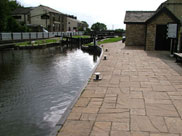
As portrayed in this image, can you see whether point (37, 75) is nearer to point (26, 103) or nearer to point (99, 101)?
point (26, 103)

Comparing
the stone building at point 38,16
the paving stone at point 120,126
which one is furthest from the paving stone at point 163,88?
the stone building at point 38,16

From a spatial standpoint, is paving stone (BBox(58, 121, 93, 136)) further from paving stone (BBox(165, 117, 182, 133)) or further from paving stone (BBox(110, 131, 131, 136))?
paving stone (BBox(165, 117, 182, 133))

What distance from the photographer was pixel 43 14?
53938 millimetres

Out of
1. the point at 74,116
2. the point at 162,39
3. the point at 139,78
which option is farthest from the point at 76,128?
the point at 162,39

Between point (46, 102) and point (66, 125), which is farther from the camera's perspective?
point (46, 102)

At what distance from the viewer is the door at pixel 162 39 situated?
1653 centimetres

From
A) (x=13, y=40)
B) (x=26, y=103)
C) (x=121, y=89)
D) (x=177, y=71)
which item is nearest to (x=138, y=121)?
(x=121, y=89)

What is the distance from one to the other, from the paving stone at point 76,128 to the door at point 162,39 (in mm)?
14456

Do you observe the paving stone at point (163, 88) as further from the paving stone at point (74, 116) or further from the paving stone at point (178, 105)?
the paving stone at point (74, 116)

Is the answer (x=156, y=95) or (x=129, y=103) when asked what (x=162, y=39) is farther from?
(x=129, y=103)

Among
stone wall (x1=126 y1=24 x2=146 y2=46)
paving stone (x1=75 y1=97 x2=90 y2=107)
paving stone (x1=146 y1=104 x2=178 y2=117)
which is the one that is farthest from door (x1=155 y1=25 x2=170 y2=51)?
paving stone (x1=75 y1=97 x2=90 y2=107)

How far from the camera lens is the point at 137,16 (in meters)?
22.1

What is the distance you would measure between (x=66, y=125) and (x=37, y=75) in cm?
672

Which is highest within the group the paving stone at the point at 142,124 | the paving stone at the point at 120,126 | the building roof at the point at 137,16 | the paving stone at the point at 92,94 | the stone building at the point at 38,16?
the stone building at the point at 38,16
